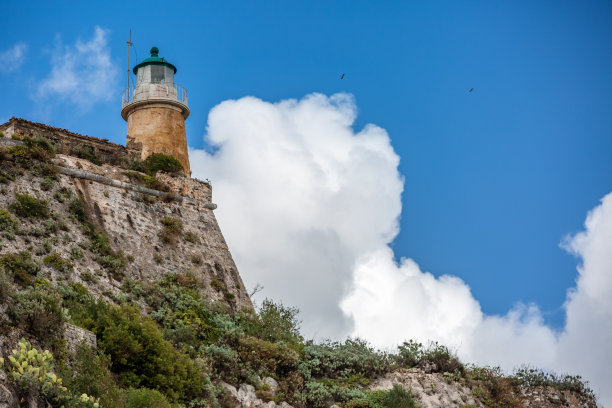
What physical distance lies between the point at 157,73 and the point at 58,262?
501 inches

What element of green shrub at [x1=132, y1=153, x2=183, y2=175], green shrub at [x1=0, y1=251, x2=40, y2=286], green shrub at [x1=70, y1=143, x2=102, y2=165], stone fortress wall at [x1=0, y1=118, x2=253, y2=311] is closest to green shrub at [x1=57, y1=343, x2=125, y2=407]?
green shrub at [x1=0, y1=251, x2=40, y2=286]

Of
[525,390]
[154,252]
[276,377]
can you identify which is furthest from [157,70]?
[525,390]

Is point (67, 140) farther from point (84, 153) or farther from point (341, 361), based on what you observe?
point (341, 361)

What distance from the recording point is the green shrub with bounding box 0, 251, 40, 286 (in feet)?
68.7

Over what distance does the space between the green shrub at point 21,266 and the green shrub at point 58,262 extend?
505 mm

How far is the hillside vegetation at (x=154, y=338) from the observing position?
51.5 feet

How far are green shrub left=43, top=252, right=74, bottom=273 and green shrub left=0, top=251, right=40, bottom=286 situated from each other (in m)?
0.50

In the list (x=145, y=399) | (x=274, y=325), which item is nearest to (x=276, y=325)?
(x=274, y=325)

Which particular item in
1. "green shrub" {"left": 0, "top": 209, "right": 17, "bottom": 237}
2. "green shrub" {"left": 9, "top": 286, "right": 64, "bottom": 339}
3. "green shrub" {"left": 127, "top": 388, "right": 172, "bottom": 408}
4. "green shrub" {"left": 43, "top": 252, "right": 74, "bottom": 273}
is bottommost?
"green shrub" {"left": 127, "top": 388, "right": 172, "bottom": 408}

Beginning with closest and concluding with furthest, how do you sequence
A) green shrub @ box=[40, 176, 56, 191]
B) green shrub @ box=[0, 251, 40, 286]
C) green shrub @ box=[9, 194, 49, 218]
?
green shrub @ box=[0, 251, 40, 286], green shrub @ box=[9, 194, 49, 218], green shrub @ box=[40, 176, 56, 191]

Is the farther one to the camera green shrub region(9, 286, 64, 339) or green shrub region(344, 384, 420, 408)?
green shrub region(344, 384, 420, 408)

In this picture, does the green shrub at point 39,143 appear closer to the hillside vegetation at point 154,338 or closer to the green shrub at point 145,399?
the hillside vegetation at point 154,338

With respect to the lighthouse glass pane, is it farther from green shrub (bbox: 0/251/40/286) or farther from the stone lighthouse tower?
green shrub (bbox: 0/251/40/286)

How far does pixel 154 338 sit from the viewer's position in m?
19.0
